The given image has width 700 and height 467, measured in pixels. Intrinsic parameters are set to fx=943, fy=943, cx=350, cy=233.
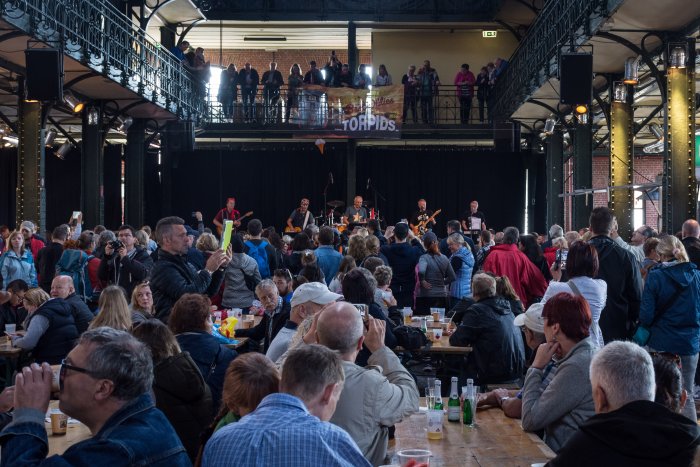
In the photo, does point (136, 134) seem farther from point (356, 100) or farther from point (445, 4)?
point (445, 4)

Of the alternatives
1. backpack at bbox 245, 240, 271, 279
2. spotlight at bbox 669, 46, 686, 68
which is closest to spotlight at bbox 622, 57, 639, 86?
spotlight at bbox 669, 46, 686, 68

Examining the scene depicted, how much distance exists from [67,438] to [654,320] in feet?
16.3

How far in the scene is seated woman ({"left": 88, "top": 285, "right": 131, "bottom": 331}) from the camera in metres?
6.52

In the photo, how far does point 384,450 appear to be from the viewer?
4160mm

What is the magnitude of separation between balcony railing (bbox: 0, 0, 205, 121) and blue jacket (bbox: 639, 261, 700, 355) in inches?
312

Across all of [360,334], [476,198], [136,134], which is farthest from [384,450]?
[476,198]

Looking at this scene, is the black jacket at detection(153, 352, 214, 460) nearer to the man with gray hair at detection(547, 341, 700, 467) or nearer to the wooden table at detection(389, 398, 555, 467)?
the wooden table at detection(389, 398, 555, 467)

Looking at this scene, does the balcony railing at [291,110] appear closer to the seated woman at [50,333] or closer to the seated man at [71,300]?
the seated man at [71,300]

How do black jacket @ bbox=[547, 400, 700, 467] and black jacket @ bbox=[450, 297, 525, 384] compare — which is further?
black jacket @ bbox=[450, 297, 525, 384]

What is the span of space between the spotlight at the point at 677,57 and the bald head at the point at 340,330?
948 cm

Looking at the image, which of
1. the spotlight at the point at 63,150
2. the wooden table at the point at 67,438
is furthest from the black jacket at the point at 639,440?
the spotlight at the point at 63,150

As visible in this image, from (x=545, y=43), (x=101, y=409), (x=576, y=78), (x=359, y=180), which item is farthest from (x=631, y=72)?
(x=359, y=180)

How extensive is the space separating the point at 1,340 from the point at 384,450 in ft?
19.3

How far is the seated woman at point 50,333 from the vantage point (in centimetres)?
805
